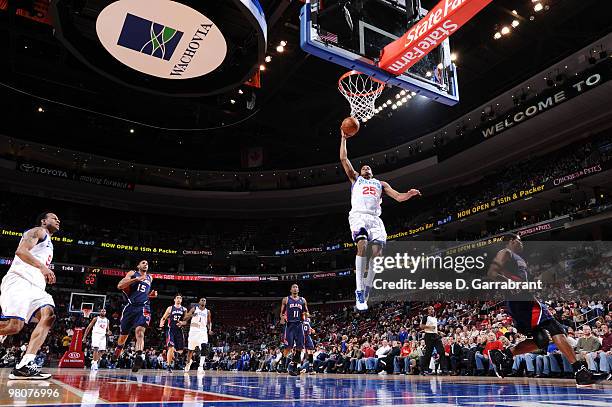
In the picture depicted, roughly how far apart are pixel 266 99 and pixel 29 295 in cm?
1996

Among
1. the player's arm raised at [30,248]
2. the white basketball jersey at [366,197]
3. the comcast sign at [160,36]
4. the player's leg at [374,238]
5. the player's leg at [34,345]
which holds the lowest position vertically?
the player's leg at [34,345]

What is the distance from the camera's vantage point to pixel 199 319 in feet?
39.2

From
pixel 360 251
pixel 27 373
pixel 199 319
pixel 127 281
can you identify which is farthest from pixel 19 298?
pixel 199 319

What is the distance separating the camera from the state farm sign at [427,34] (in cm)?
666

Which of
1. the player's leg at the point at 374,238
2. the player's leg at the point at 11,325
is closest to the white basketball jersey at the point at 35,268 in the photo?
the player's leg at the point at 11,325

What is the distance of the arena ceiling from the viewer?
19047mm

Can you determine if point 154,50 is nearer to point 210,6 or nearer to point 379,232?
point 210,6

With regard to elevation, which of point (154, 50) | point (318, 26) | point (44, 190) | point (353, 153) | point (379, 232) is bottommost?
point (379, 232)

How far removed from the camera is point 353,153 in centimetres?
3180

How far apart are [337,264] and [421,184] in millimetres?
8364

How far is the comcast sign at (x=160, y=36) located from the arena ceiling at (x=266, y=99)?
1573 millimetres

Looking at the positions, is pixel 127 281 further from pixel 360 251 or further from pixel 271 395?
pixel 271 395

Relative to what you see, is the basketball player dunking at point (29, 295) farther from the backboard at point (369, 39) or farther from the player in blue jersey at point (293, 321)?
the player in blue jersey at point (293, 321)

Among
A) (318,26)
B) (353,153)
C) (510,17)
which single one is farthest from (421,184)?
(318,26)
